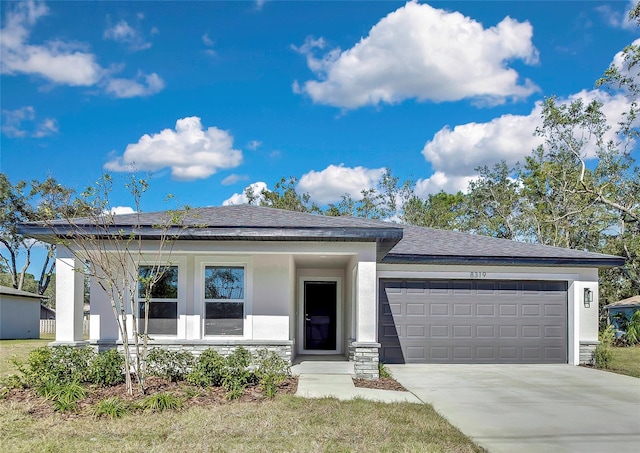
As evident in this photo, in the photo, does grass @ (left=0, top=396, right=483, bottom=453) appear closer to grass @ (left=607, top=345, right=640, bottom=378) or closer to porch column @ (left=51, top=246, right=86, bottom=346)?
porch column @ (left=51, top=246, right=86, bottom=346)

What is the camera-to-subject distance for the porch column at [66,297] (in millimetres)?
10695

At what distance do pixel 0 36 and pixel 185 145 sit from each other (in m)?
8.19

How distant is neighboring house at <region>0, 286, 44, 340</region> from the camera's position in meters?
26.1

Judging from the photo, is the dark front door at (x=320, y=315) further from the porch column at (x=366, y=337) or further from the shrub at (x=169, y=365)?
the shrub at (x=169, y=365)

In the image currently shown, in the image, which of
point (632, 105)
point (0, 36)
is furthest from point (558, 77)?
point (0, 36)

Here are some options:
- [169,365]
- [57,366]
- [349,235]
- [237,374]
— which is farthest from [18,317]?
[349,235]

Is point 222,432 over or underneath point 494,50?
underneath

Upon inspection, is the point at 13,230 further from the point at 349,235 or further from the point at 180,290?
the point at 349,235

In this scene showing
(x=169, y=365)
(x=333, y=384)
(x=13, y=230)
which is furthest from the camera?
(x=13, y=230)

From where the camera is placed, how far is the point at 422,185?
37.7 m

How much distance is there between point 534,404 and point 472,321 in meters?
5.52

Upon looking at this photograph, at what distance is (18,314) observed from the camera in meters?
27.4

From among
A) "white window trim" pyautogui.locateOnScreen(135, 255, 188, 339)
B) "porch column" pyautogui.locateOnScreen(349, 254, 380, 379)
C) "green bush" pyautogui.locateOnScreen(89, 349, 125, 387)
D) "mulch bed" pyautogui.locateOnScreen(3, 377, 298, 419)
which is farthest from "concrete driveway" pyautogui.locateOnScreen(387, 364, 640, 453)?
"green bush" pyautogui.locateOnScreen(89, 349, 125, 387)

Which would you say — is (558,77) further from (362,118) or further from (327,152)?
(327,152)
